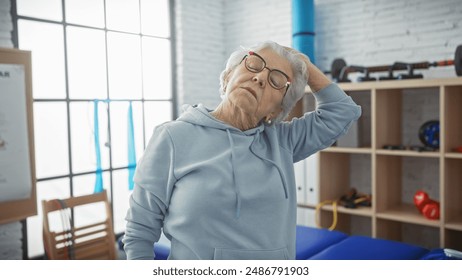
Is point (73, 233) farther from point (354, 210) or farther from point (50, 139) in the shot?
point (354, 210)

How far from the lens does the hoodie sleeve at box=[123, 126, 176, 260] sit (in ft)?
3.05

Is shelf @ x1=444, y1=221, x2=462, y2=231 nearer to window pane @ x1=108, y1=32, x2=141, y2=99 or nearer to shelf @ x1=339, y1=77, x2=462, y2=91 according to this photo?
shelf @ x1=339, y1=77, x2=462, y2=91

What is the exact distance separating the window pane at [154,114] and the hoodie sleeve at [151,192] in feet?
7.93

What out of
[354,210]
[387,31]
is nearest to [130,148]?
[354,210]

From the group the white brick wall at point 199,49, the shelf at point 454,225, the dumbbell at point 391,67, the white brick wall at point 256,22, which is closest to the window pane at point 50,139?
the white brick wall at point 199,49

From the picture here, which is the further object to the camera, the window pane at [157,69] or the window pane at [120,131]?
the window pane at [157,69]

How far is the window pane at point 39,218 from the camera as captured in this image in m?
2.70

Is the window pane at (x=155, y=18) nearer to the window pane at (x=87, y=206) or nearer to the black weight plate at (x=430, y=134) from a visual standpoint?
the window pane at (x=87, y=206)

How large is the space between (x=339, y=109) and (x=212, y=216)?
0.44m

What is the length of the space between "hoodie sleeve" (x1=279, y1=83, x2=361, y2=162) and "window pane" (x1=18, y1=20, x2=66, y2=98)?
206 centimetres

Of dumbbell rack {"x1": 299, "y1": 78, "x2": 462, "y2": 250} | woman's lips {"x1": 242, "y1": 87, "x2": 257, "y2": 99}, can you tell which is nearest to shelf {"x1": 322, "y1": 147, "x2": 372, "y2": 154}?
dumbbell rack {"x1": 299, "y1": 78, "x2": 462, "y2": 250}

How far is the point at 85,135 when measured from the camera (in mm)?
2914

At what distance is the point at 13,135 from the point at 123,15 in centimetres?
125

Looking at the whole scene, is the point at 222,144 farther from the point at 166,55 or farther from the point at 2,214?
the point at 166,55
